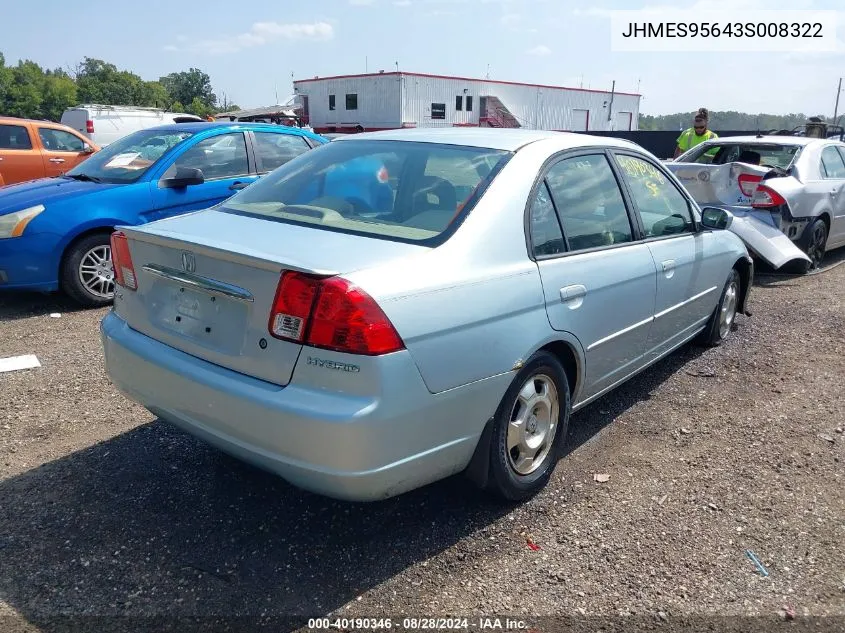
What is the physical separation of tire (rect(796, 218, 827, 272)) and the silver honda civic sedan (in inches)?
211

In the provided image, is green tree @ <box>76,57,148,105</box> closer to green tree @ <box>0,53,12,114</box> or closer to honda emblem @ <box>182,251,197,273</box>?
green tree @ <box>0,53,12,114</box>

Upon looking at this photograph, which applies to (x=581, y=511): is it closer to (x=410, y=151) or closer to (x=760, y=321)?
(x=410, y=151)

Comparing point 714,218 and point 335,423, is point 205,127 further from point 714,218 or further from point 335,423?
point 335,423

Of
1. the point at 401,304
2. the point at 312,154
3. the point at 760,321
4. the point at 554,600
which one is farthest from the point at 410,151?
the point at 760,321

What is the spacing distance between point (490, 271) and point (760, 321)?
178 inches

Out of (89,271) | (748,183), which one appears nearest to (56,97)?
(89,271)

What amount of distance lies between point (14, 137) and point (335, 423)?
11.7 m

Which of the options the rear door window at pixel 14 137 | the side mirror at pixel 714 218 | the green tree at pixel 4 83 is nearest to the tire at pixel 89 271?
the side mirror at pixel 714 218

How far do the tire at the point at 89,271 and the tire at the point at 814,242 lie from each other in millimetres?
7485

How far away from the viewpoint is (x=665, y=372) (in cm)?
502

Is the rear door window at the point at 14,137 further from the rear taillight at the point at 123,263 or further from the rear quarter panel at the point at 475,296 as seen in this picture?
the rear quarter panel at the point at 475,296

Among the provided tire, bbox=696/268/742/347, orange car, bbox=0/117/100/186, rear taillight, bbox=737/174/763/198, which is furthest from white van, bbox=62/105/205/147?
tire, bbox=696/268/742/347

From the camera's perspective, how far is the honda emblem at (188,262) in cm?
272

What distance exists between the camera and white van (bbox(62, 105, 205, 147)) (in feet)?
65.3
